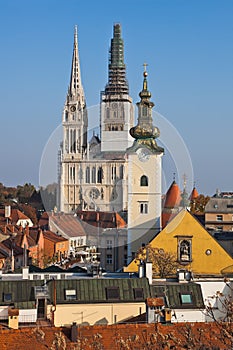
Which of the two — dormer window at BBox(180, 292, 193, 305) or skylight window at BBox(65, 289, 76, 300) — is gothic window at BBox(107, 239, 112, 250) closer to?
dormer window at BBox(180, 292, 193, 305)

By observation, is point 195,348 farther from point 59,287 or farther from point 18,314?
point 59,287

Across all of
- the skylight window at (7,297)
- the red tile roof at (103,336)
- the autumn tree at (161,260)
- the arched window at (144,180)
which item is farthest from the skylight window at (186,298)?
the arched window at (144,180)

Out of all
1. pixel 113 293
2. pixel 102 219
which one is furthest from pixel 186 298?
pixel 102 219

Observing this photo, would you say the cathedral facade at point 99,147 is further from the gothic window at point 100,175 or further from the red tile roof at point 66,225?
the red tile roof at point 66,225

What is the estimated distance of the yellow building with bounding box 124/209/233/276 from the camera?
113 feet

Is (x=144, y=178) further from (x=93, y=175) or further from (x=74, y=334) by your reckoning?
(x=93, y=175)

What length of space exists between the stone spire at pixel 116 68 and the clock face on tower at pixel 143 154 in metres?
61.6

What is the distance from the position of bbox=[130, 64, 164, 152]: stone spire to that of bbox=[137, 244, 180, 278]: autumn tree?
1164 centimetres

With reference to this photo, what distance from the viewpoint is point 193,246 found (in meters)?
35.0

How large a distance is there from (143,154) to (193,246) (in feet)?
39.7

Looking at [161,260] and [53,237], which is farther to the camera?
[53,237]

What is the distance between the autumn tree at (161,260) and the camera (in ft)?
108

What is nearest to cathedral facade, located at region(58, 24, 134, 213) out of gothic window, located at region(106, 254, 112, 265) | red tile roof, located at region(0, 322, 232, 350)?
gothic window, located at region(106, 254, 112, 265)

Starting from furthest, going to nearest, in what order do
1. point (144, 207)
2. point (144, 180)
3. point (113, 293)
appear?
1. point (144, 207)
2. point (144, 180)
3. point (113, 293)
